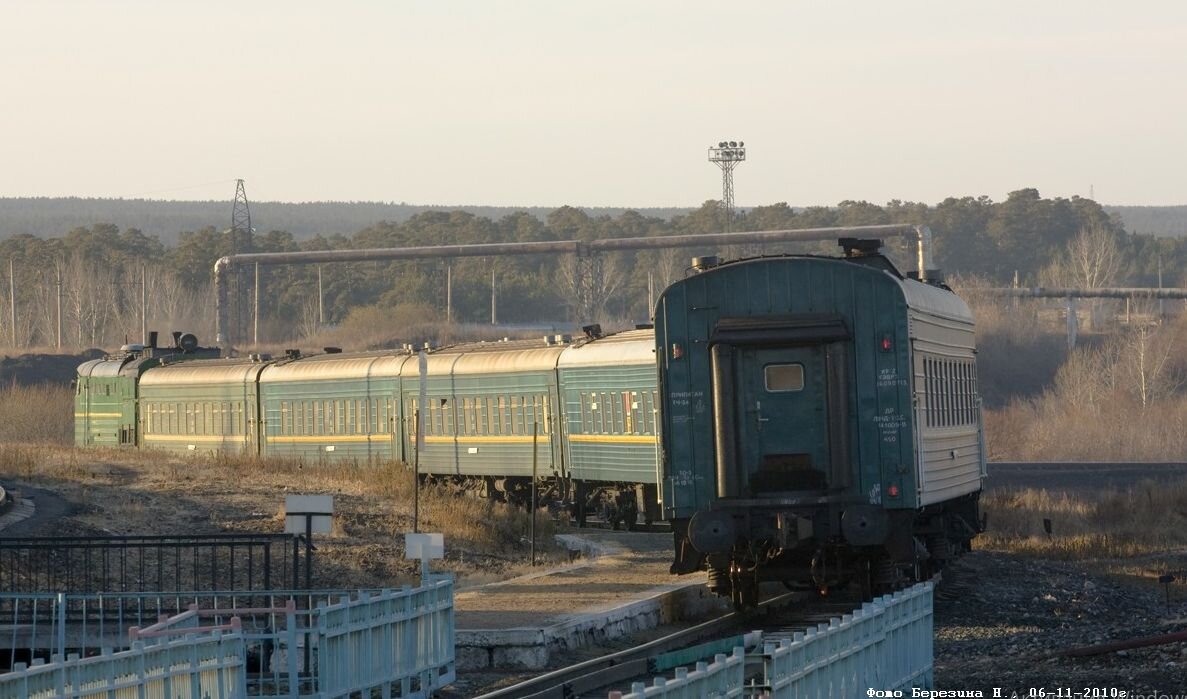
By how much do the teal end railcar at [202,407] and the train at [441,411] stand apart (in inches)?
2.0

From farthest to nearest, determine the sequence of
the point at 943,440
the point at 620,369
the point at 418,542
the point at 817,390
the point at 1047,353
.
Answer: the point at 1047,353 < the point at 620,369 < the point at 943,440 < the point at 817,390 < the point at 418,542

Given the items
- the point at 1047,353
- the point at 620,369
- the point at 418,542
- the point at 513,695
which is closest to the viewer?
the point at 513,695

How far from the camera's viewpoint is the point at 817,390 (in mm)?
18812

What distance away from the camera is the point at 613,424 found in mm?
31188

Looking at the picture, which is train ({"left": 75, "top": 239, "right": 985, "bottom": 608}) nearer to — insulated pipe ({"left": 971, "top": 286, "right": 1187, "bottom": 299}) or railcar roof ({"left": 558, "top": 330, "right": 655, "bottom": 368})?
railcar roof ({"left": 558, "top": 330, "right": 655, "bottom": 368})

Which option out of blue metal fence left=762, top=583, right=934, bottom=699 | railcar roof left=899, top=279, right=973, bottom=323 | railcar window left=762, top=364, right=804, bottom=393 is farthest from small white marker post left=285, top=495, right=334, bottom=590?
railcar roof left=899, top=279, right=973, bottom=323

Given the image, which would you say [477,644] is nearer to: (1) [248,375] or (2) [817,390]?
(2) [817,390]

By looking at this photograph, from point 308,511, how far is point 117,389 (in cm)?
4216

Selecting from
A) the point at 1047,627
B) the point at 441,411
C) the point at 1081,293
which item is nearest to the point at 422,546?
the point at 1047,627

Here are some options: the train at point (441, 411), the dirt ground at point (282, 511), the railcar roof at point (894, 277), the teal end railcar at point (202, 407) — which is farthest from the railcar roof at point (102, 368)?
the railcar roof at point (894, 277)

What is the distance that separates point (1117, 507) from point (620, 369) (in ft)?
50.4

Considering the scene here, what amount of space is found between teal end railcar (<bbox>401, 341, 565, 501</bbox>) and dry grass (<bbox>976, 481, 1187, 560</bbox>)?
26.3ft

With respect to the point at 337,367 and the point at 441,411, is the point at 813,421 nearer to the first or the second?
the point at 441,411

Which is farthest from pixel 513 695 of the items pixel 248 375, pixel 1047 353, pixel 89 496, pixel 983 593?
pixel 1047 353
